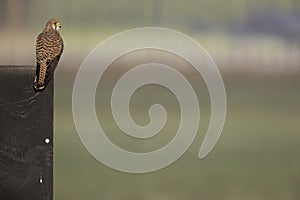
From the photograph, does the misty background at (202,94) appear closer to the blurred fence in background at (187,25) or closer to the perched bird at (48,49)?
the blurred fence in background at (187,25)

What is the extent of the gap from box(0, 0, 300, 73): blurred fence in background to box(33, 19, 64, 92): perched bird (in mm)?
107

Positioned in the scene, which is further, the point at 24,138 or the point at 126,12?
the point at 126,12

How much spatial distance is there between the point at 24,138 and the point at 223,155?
0.83m

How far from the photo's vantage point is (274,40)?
6.08 feet

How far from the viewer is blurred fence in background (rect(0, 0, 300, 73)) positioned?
1785 millimetres

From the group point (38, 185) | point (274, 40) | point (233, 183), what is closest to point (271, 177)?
point (233, 183)

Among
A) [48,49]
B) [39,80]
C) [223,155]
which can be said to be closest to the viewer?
[39,80]

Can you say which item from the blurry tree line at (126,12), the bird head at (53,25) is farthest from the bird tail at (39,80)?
the blurry tree line at (126,12)

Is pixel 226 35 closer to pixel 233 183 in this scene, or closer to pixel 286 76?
pixel 286 76

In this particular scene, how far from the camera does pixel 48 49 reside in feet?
5.42

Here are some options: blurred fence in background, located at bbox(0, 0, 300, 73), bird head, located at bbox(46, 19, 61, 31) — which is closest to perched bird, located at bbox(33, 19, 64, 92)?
bird head, located at bbox(46, 19, 61, 31)

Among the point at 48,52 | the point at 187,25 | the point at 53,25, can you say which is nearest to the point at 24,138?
the point at 48,52

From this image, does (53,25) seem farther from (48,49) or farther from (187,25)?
(187,25)

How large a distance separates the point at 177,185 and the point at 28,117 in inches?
27.2
